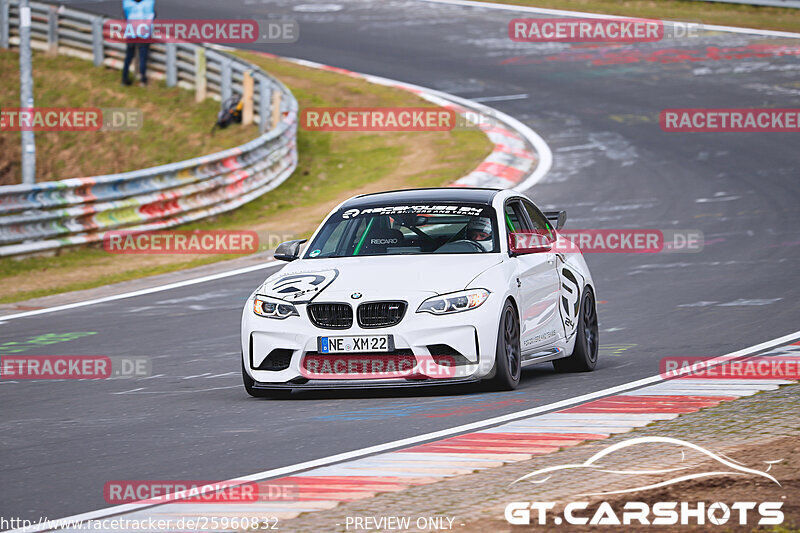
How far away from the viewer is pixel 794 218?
60.5 feet

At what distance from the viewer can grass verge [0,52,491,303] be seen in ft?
57.7

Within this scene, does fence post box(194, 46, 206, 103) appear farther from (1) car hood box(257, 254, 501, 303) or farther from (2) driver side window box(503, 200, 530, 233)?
(1) car hood box(257, 254, 501, 303)

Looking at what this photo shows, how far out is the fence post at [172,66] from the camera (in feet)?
99.3

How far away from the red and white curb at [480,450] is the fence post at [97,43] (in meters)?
25.2

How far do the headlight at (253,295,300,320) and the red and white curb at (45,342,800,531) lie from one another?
1983 mm

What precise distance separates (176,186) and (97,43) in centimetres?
1315

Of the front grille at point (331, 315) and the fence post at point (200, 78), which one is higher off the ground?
the front grille at point (331, 315)

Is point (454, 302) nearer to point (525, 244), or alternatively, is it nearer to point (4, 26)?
point (525, 244)

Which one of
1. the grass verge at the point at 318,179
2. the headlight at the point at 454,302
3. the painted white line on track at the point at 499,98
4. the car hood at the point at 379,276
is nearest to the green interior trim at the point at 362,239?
the car hood at the point at 379,276

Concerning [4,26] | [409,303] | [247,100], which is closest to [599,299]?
[409,303]

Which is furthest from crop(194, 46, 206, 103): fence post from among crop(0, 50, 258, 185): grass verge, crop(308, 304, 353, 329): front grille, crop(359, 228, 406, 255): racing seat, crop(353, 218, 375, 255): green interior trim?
crop(308, 304, 353, 329): front grille

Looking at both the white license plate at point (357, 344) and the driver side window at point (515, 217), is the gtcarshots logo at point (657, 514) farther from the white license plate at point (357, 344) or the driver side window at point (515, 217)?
the driver side window at point (515, 217)

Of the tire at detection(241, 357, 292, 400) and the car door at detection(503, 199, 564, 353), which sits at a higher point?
the car door at detection(503, 199, 564, 353)

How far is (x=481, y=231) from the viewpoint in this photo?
33.3 ft
